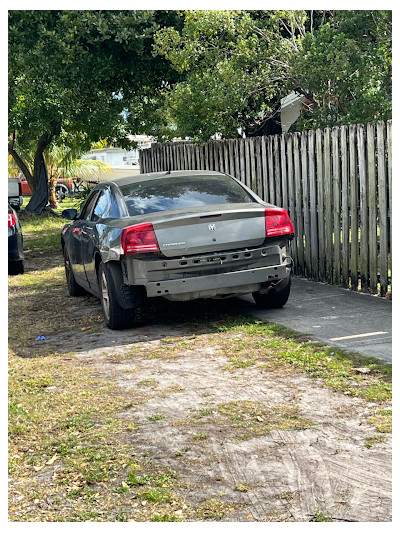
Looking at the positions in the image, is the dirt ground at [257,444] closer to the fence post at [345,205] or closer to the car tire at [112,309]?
the car tire at [112,309]

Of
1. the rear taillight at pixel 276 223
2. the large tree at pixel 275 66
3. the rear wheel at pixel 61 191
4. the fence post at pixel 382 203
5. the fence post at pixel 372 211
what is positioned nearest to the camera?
the rear taillight at pixel 276 223

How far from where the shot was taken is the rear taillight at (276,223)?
330 inches

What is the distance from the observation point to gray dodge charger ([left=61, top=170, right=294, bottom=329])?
809 centimetres

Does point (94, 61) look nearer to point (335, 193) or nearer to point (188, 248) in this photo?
point (335, 193)

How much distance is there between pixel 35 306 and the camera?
11.0 meters

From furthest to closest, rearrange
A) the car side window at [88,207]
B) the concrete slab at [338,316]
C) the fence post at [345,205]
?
1. the car side window at [88,207]
2. the fence post at [345,205]
3. the concrete slab at [338,316]

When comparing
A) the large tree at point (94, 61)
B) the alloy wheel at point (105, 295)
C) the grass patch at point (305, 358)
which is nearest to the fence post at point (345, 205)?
the grass patch at point (305, 358)

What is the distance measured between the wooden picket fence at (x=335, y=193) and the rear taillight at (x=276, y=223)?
1263 mm

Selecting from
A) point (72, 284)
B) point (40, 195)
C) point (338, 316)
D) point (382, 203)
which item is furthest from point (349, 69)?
point (40, 195)

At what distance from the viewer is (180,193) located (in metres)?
9.03

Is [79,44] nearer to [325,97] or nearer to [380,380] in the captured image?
[325,97]

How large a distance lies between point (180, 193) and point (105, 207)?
3.23ft

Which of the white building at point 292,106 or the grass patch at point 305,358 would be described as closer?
the grass patch at point 305,358

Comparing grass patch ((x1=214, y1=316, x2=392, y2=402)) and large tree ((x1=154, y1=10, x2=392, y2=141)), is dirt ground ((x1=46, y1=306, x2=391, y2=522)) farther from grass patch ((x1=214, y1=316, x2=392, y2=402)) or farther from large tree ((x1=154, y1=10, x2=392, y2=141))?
large tree ((x1=154, y1=10, x2=392, y2=141))
